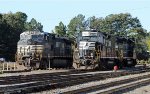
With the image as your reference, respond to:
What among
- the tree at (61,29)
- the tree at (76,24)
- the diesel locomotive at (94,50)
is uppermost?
the tree at (76,24)

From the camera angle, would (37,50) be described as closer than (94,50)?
No

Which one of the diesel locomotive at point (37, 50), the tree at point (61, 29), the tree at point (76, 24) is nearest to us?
the diesel locomotive at point (37, 50)

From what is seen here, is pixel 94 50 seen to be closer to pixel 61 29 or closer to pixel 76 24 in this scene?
pixel 61 29

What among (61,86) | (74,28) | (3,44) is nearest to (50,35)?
(61,86)

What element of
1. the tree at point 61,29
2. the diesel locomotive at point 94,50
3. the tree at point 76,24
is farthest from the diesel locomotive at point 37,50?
the tree at point 76,24

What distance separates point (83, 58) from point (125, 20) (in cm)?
6580

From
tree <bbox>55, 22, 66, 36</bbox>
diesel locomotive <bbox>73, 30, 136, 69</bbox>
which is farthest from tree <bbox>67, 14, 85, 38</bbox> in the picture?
diesel locomotive <bbox>73, 30, 136, 69</bbox>

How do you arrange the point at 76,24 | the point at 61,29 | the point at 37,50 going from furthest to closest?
1. the point at 76,24
2. the point at 61,29
3. the point at 37,50

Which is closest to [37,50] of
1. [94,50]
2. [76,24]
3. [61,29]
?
[94,50]

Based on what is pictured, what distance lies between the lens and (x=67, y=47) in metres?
34.8

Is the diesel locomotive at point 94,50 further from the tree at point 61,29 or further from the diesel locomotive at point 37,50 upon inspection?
the tree at point 61,29

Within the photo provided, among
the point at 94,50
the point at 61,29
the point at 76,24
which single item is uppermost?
the point at 76,24

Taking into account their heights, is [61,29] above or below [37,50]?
above

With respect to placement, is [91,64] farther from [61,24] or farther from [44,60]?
[61,24]
